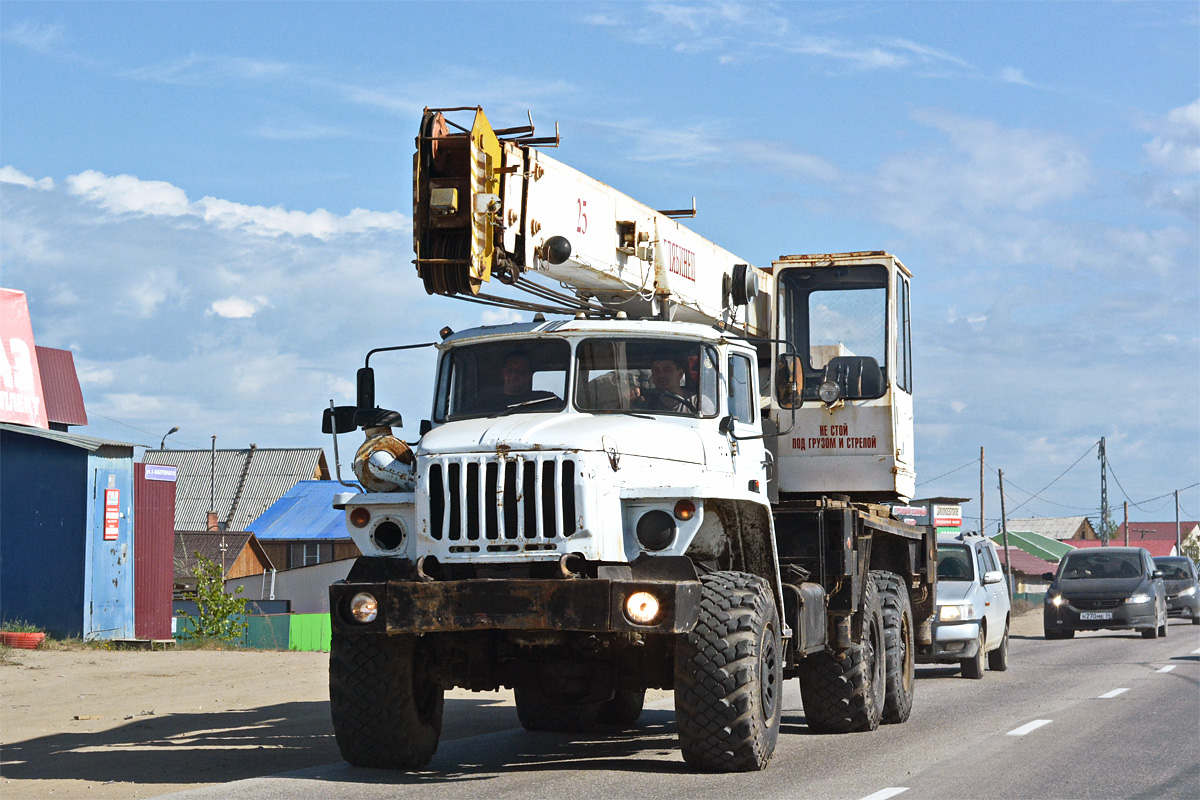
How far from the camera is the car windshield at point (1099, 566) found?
29047 millimetres

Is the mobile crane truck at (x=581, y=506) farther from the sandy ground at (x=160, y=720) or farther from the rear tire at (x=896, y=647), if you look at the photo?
the sandy ground at (x=160, y=720)

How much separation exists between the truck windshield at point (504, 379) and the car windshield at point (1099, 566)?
21.8 m

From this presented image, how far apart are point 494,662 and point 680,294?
3478 millimetres

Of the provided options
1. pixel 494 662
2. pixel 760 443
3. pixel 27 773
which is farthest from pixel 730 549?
pixel 27 773

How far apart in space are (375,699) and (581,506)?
199cm

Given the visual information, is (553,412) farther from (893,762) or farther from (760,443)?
(893,762)

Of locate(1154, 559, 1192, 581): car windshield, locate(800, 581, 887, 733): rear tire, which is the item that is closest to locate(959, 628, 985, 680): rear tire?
locate(800, 581, 887, 733): rear tire

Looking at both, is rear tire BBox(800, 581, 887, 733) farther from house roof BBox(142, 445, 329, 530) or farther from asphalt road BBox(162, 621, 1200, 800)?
house roof BBox(142, 445, 329, 530)

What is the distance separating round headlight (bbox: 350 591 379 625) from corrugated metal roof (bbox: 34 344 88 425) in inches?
989

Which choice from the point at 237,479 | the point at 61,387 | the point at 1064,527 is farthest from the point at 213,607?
the point at 1064,527

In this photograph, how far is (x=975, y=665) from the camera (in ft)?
63.3

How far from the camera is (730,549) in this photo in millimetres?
10141

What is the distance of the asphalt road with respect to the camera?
8820 mm

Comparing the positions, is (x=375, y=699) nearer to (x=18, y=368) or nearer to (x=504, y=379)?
(x=504, y=379)
